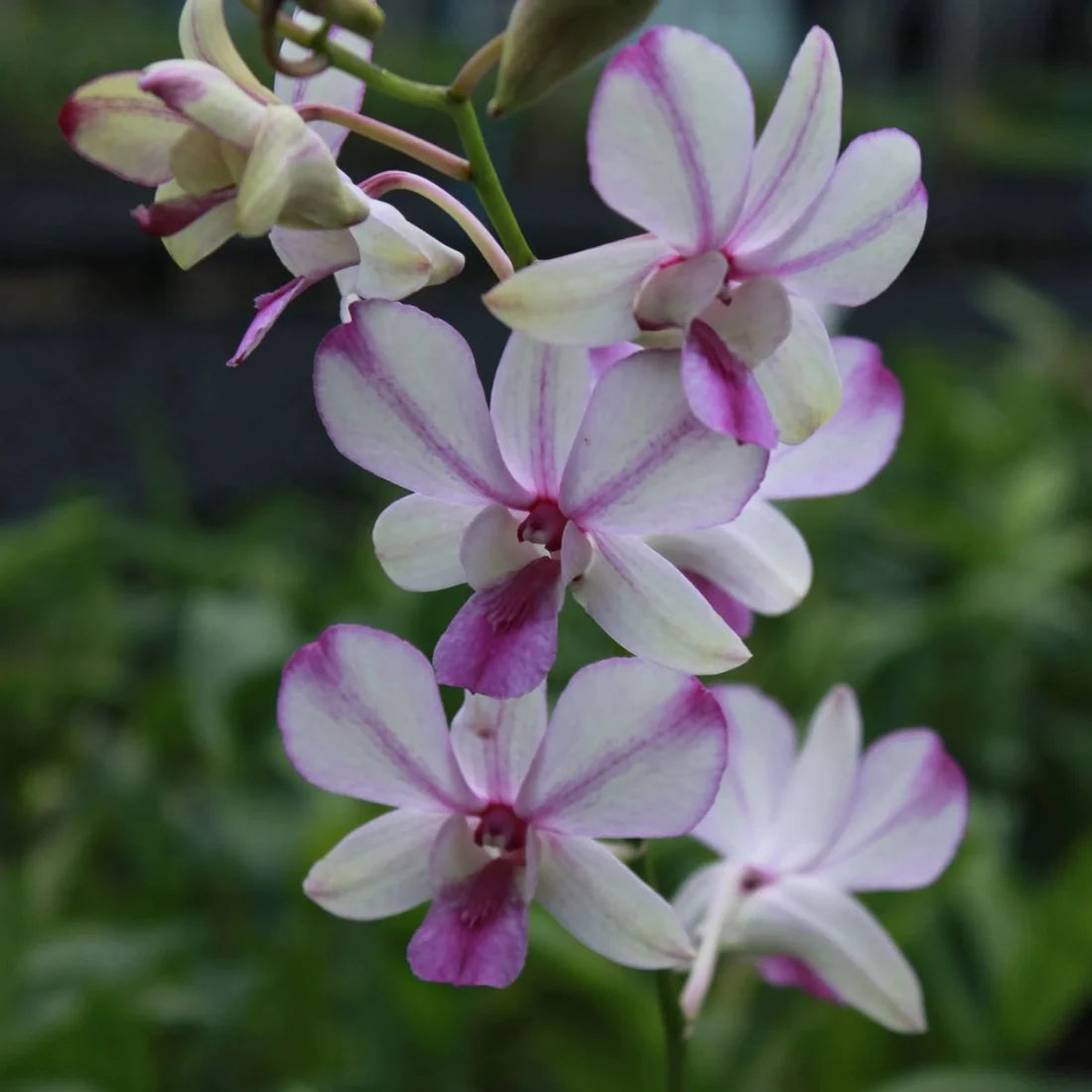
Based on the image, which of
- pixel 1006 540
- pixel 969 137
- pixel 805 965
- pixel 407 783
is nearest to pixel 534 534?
pixel 407 783

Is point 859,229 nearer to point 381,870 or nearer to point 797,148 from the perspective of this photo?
point 797,148

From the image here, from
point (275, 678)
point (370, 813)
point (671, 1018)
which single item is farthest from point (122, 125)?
point (275, 678)

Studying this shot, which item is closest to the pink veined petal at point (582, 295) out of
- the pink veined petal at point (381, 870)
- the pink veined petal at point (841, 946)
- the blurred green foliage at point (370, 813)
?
the pink veined petal at point (381, 870)

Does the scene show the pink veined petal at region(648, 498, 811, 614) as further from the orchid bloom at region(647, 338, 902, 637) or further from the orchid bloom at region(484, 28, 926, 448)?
the orchid bloom at region(484, 28, 926, 448)

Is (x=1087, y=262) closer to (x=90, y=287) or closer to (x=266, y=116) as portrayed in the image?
(x=90, y=287)

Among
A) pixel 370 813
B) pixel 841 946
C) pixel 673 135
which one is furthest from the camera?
pixel 370 813

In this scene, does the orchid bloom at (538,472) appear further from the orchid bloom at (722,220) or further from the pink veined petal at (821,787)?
the pink veined petal at (821,787)
